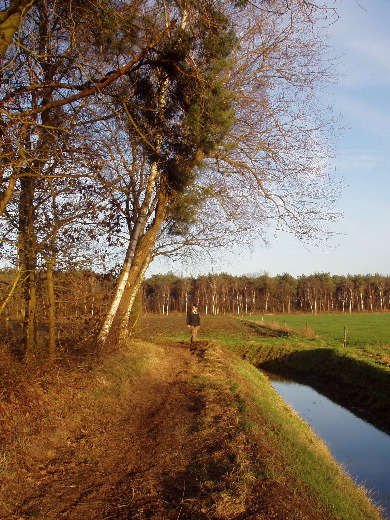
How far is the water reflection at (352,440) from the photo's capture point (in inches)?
360

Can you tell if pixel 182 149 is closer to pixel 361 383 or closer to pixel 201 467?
pixel 201 467

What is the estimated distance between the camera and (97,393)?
8.20 metres

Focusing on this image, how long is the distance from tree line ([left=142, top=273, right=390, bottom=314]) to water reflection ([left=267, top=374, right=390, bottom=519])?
226 feet

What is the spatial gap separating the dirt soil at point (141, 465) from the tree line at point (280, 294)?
77451mm

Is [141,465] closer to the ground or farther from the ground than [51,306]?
closer to the ground

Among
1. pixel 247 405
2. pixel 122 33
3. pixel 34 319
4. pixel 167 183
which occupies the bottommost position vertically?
pixel 247 405

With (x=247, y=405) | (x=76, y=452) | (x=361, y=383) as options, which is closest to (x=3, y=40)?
(x=76, y=452)

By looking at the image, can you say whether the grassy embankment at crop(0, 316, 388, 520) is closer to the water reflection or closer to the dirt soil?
the dirt soil

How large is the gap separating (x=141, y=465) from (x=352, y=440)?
8.95 meters

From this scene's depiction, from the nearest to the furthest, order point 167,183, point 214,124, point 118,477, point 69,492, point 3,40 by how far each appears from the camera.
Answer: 1. point 69,492
2. point 118,477
3. point 3,40
4. point 214,124
5. point 167,183

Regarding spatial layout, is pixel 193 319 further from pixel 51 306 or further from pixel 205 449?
pixel 205 449

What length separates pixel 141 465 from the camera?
17.5 feet

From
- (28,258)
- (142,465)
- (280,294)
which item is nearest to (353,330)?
(28,258)

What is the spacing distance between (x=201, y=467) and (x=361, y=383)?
1358 cm
